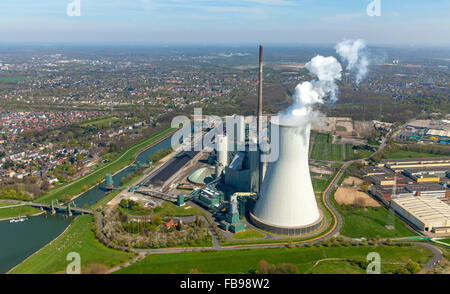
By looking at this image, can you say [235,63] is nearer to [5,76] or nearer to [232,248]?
[5,76]

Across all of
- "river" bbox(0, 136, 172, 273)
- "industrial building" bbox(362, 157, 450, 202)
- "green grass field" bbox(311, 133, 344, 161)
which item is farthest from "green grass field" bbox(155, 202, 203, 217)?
"green grass field" bbox(311, 133, 344, 161)

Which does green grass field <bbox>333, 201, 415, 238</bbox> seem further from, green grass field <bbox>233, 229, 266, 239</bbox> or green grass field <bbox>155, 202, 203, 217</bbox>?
green grass field <bbox>155, 202, 203, 217</bbox>

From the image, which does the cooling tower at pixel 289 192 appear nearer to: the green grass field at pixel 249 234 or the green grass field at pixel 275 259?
the green grass field at pixel 249 234

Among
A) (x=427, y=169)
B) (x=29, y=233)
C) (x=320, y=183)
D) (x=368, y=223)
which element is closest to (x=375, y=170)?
(x=427, y=169)

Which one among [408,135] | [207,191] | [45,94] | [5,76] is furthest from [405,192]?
[5,76]

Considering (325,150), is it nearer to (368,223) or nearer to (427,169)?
(427,169)
